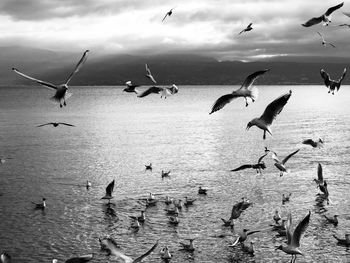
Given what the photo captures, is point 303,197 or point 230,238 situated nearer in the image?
point 230,238

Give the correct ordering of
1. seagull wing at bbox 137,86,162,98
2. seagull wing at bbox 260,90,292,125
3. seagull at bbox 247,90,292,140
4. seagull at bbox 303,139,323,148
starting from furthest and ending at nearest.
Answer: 1. seagull at bbox 303,139,323,148
2. seagull wing at bbox 137,86,162,98
3. seagull at bbox 247,90,292,140
4. seagull wing at bbox 260,90,292,125

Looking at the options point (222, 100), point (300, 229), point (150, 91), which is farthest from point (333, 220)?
point (150, 91)

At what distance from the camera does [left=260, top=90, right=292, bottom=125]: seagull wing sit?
492 inches

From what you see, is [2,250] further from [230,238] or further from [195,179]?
[195,179]

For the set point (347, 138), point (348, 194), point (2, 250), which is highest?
point (347, 138)

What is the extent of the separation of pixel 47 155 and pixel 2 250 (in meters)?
38.9

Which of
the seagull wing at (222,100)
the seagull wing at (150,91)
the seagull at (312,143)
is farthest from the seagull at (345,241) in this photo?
the seagull wing at (150,91)

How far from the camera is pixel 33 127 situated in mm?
112062

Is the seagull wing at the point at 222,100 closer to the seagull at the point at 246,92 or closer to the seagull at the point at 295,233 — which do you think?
the seagull at the point at 246,92

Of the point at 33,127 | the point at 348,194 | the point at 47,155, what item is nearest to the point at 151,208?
the point at 348,194

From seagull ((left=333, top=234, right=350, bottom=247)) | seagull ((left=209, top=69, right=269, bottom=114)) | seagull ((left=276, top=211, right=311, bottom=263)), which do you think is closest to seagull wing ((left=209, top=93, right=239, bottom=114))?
seagull ((left=209, top=69, right=269, bottom=114))

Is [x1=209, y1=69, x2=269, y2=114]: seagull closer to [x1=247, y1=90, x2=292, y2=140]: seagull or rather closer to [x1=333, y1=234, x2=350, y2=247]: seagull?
[x1=247, y1=90, x2=292, y2=140]: seagull

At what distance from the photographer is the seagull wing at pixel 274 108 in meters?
12.5

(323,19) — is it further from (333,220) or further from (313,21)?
(333,220)
